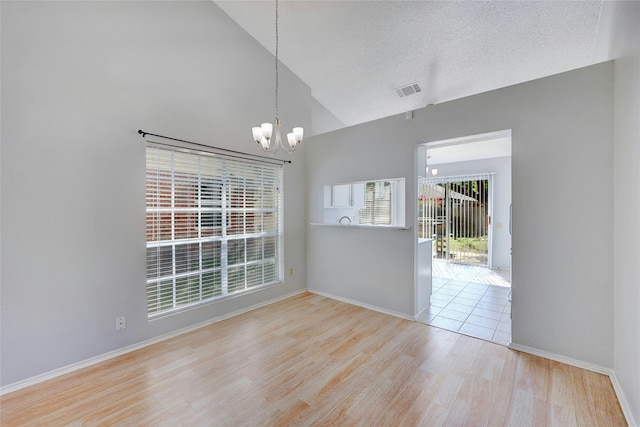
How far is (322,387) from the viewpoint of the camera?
6.67 ft

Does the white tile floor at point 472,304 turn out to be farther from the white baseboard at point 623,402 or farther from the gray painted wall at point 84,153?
the gray painted wall at point 84,153

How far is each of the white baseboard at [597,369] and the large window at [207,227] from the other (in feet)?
10.3

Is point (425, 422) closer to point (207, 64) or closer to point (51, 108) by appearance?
point (51, 108)

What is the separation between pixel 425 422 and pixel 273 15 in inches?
176

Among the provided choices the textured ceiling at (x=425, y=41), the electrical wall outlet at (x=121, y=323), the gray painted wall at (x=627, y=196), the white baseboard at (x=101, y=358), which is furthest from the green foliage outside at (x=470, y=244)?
the electrical wall outlet at (x=121, y=323)

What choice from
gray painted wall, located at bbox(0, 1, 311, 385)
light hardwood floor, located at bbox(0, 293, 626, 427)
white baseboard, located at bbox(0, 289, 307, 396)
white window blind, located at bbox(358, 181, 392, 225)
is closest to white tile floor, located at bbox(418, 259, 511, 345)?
light hardwood floor, located at bbox(0, 293, 626, 427)

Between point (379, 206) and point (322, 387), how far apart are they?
182 inches

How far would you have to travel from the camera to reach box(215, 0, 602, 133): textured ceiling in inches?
104

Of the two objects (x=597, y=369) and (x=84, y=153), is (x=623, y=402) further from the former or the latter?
(x=84, y=153)

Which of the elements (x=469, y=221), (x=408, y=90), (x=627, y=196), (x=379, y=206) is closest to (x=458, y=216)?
(x=469, y=221)

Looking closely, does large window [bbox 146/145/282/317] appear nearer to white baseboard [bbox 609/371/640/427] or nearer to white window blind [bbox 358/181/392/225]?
white window blind [bbox 358/181/392/225]

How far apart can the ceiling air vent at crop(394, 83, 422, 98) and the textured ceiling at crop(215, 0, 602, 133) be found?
82 mm

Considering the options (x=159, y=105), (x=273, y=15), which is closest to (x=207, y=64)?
(x=159, y=105)

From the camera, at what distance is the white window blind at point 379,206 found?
6117mm
